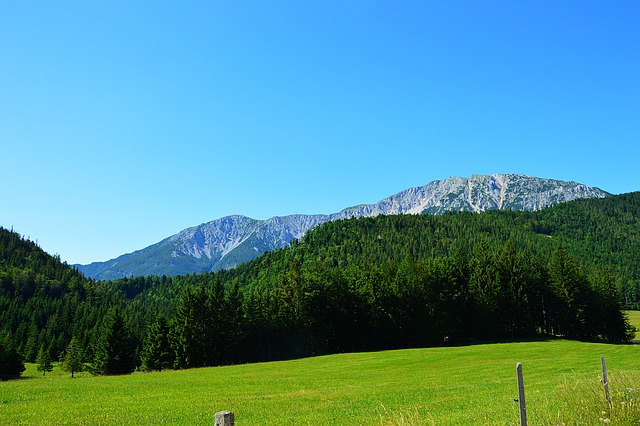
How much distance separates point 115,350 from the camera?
7994cm

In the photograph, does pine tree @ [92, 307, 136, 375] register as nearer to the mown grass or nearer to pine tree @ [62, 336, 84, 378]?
pine tree @ [62, 336, 84, 378]

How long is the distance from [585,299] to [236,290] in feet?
264

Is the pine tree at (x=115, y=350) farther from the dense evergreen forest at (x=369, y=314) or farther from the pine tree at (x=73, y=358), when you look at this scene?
the pine tree at (x=73, y=358)

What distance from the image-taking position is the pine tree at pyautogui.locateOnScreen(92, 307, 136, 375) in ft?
260

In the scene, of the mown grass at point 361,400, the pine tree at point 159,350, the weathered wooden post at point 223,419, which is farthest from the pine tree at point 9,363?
the weathered wooden post at point 223,419

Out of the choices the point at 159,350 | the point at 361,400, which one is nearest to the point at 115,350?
the point at 159,350

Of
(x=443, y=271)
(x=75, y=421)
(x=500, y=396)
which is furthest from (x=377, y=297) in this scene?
(x=75, y=421)

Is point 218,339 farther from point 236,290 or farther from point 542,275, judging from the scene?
point 542,275

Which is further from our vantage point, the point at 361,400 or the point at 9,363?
the point at 9,363

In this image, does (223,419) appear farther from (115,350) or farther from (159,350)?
(115,350)

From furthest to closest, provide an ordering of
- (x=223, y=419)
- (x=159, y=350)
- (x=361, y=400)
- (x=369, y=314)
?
(x=369, y=314)
(x=159, y=350)
(x=361, y=400)
(x=223, y=419)

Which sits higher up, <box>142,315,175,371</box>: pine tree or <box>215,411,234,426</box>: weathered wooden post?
<box>215,411,234,426</box>: weathered wooden post

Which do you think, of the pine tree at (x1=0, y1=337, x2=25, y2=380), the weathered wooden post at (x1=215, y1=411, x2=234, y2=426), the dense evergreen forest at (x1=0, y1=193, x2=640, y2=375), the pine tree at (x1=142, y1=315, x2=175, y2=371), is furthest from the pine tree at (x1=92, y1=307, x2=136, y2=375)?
the weathered wooden post at (x1=215, y1=411, x2=234, y2=426)

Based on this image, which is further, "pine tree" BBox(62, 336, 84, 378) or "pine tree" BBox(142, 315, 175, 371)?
"pine tree" BBox(62, 336, 84, 378)
